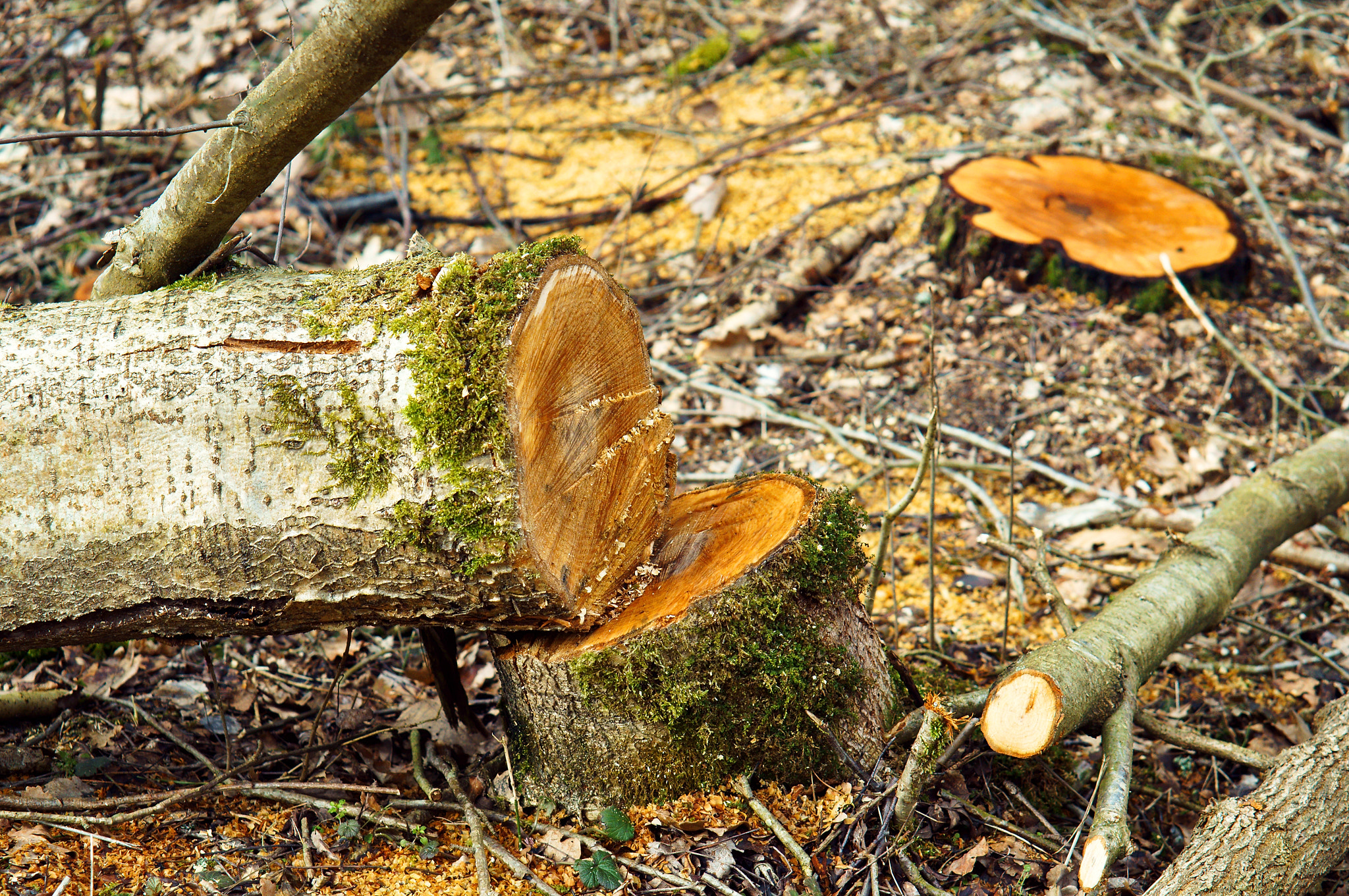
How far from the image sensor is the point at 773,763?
7.04ft

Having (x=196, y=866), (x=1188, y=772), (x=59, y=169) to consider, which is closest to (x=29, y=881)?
(x=196, y=866)

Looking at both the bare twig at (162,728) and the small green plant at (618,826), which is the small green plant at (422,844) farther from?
the bare twig at (162,728)

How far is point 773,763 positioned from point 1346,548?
288 cm

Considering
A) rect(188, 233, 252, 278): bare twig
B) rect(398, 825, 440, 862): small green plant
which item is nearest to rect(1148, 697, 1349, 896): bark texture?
rect(398, 825, 440, 862): small green plant

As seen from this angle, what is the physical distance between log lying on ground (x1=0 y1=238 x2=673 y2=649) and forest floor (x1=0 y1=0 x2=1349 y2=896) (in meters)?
0.57

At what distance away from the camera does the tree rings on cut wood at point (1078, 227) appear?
440cm

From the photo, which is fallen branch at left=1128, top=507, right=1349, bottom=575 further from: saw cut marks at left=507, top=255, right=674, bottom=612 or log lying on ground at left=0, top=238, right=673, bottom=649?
log lying on ground at left=0, top=238, right=673, bottom=649

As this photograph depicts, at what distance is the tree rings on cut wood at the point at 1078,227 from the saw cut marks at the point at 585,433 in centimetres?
289

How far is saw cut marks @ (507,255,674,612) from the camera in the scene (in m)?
1.89

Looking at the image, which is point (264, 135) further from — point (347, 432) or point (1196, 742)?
point (1196, 742)

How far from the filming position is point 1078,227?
4586 mm

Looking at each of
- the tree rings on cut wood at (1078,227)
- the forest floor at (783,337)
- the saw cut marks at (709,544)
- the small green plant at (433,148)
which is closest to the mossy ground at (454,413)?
the saw cut marks at (709,544)

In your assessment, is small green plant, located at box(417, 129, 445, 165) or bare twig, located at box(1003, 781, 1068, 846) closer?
bare twig, located at box(1003, 781, 1068, 846)

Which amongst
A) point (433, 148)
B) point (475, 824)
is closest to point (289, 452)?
point (475, 824)
